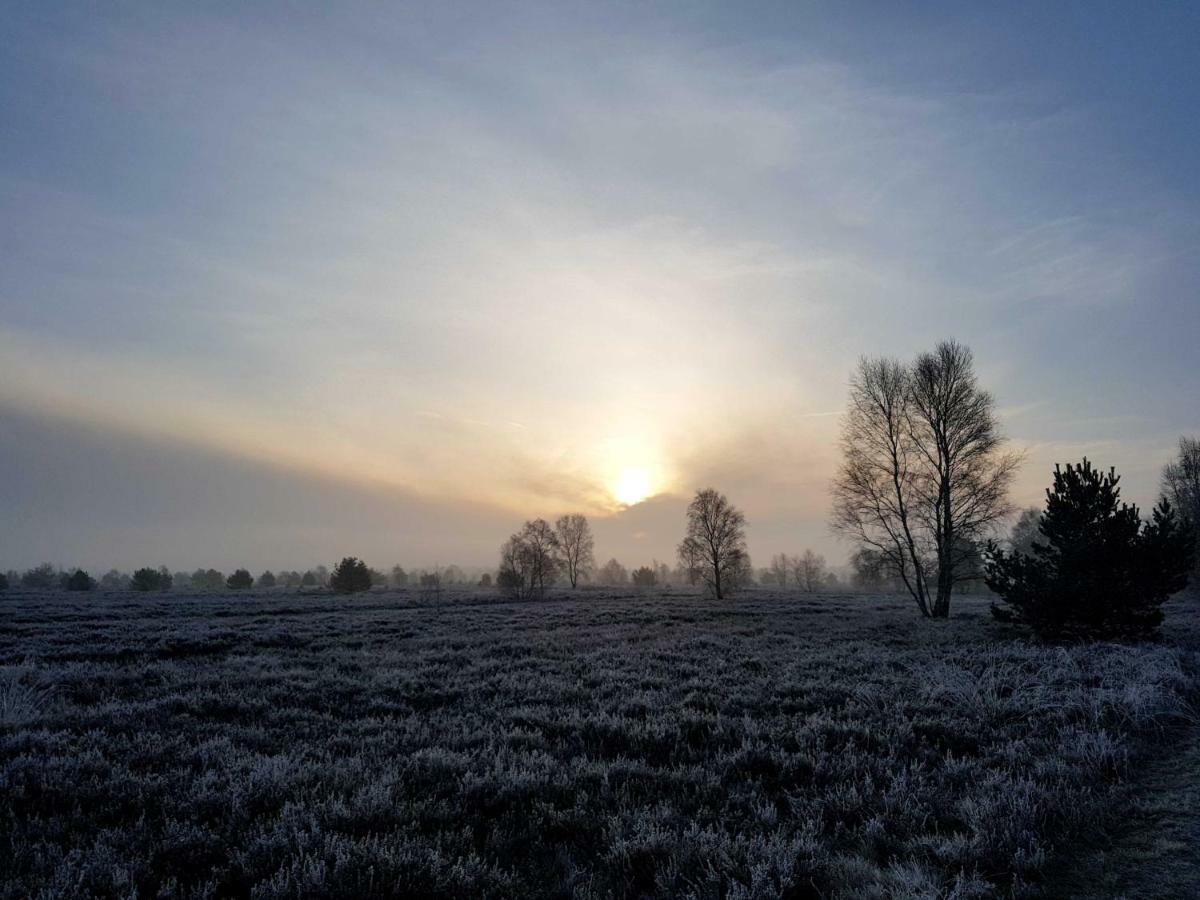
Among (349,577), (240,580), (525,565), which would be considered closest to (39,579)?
(240,580)

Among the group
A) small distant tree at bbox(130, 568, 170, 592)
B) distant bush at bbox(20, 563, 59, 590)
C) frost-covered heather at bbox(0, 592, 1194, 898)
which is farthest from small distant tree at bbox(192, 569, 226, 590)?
frost-covered heather at bbox(0, 592, 1194, 898)

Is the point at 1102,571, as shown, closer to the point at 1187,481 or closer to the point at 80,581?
the point at 1187,481

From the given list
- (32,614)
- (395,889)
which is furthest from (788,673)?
(32,614)

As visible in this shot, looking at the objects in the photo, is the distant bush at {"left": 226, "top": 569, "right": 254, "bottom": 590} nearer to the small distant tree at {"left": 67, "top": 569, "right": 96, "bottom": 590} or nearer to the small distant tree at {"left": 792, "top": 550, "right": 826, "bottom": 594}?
the small distant tree at {"left": 67, "top": 569, "right": 96, "bottom": 590}

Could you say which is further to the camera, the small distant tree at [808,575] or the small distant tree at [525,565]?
the small distant tree at [808,575]

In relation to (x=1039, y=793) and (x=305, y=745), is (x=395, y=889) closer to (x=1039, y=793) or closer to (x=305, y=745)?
(x=305, y=745)

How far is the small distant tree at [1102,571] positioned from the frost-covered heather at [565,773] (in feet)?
10.0

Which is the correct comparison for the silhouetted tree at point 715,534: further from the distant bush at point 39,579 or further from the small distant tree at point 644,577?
the distant bush at point 39,579

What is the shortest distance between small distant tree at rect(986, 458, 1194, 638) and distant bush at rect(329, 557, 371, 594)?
61009 millimetres

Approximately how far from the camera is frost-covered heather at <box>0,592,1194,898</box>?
439 cm

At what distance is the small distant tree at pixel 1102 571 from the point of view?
16.7m

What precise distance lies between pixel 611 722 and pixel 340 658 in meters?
10.5

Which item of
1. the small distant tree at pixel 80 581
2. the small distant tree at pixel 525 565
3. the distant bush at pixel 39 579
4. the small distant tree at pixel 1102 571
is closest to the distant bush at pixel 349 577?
the small distant tree at pixel 525 565

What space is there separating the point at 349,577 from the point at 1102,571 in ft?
209
